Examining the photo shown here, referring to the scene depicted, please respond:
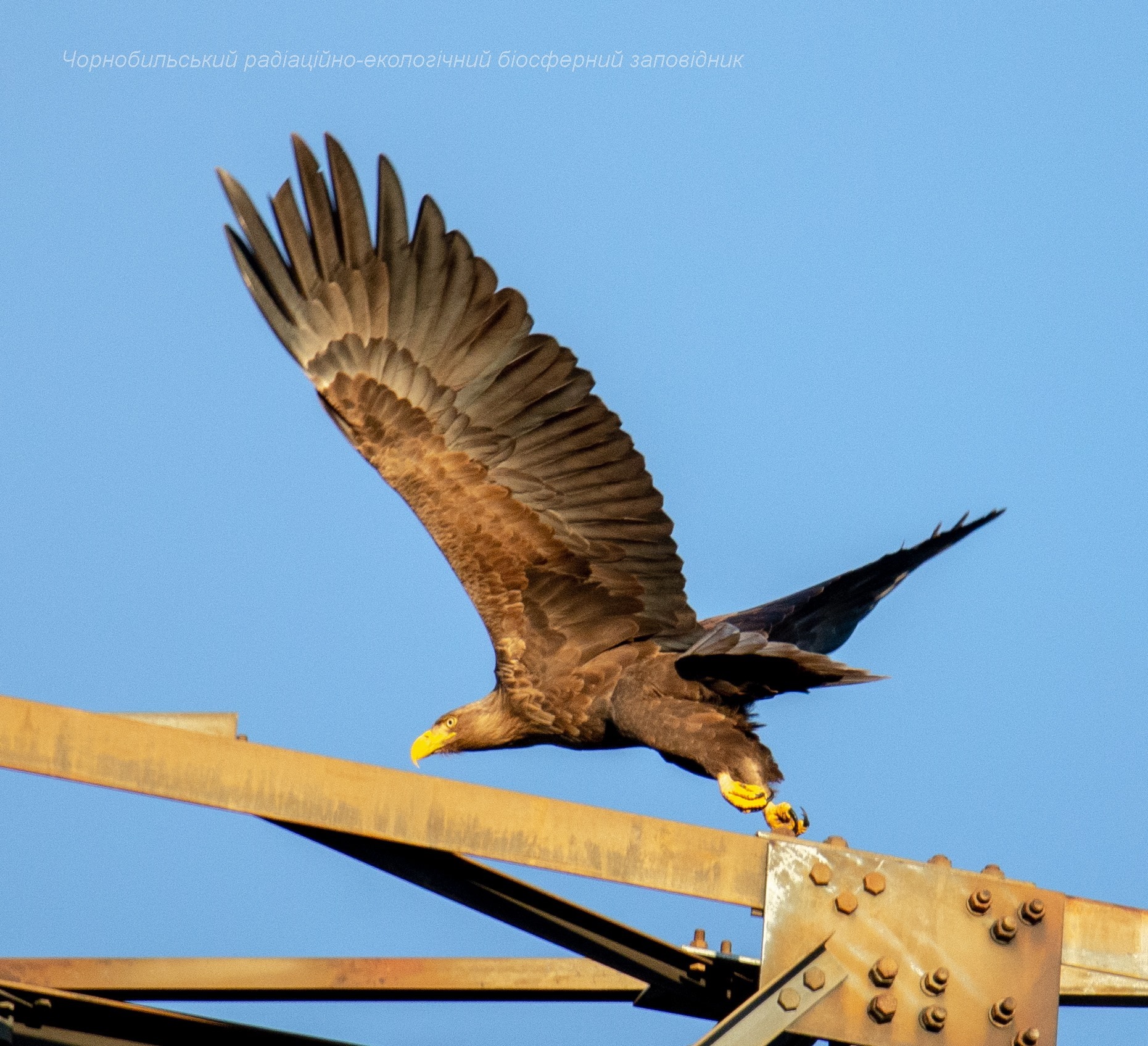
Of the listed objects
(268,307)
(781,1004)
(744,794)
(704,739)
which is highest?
(268,307)

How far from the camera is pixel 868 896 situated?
127 inches

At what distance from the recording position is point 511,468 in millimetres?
5918

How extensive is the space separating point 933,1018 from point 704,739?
8.60 ft

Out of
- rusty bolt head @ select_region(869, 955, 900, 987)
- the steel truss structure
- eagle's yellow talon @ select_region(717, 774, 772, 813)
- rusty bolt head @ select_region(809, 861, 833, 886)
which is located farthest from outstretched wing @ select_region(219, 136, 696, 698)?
rusty bolt head @ select_region(869, 955, 900, 987)

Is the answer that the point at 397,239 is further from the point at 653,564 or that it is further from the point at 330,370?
the point at 653,564

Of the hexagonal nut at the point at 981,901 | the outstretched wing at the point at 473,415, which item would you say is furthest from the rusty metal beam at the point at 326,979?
the outstretched wing at the point at 473,415

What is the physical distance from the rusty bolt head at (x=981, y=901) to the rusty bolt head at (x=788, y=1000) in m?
0.42

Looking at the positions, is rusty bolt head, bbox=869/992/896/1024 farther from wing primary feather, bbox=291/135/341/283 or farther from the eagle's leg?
wing primary feather, bbox=291/135/341/283

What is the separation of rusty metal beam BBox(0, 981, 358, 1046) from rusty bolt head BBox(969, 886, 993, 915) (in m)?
1.76

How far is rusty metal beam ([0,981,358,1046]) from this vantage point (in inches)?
139

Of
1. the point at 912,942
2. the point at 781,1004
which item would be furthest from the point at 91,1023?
the point at 912,942

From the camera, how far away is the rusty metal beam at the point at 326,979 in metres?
4.09

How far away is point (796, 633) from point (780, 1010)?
3.60 meters

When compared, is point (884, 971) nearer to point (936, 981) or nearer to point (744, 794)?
point (936, 981)
